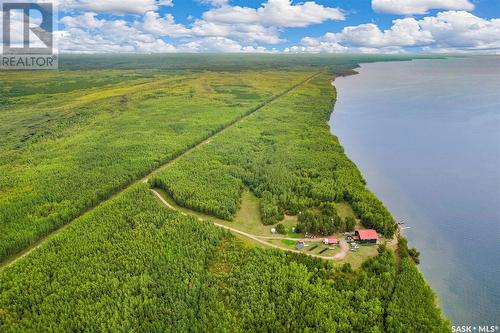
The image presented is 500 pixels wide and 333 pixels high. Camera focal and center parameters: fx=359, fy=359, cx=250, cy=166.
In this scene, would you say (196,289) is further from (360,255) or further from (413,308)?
(413,308)

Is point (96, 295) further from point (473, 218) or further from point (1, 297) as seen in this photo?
point (473, 218)

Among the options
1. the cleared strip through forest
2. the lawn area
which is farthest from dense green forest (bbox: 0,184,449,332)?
the cleared strip through forest

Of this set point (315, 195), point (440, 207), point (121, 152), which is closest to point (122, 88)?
Answer: point (121, 152)

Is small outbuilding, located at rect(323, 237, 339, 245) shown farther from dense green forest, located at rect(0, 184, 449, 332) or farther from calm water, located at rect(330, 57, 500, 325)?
calm water, located at rect(330, 57, 500, 325)

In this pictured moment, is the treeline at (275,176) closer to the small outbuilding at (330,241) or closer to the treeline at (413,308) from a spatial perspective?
the small outbuilding at (330,241)

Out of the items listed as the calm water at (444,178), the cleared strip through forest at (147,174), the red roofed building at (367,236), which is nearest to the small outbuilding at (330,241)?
the red roofed building at (367,236)

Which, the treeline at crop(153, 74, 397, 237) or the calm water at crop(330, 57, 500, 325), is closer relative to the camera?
the calm water at crop(330, 57, 500, 325)

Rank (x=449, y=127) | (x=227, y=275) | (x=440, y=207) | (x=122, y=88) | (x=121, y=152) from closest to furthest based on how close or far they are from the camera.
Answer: (x=227, y=275)
(x=440, y=207)
(x=121, y=152)
(x=449, y=127)
(x=122, y=88)
